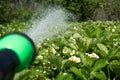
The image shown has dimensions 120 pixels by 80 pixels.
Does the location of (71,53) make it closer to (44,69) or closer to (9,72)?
(44,69)

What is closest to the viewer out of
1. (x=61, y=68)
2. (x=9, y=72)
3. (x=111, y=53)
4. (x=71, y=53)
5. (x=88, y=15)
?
(x=9, y=72)

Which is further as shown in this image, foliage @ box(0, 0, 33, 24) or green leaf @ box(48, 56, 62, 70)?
foliage @ box(0, 0, 33, 24)

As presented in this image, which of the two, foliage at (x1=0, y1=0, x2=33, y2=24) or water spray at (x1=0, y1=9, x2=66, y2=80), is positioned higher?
water spray at (x1=0, y1=9, x2=66, y2=80)

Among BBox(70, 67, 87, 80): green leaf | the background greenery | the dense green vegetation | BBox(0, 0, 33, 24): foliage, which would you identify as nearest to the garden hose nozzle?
the background greenery

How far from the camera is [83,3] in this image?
19.3 m

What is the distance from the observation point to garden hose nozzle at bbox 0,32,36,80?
434 millimetres

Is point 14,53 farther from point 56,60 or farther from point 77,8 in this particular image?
point 77,8

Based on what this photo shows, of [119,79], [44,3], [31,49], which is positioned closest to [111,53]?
[119,79]

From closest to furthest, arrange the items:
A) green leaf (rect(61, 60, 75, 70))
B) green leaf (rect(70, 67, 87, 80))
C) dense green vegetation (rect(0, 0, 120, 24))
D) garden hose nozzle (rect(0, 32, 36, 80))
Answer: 1. garden hose nozzle (rect(0, 32, 36, 80))
2. green leaf (rect(70, 67, 87, 80))
3. green leaf (rect(61, 60, 75, 70))
4. dense green vegetation (rect(0, 0, 120, 24))

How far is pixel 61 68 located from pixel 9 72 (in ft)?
3.48

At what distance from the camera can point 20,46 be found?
18.6 inches

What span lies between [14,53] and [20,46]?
0.02 meters

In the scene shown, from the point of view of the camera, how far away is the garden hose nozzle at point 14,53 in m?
0.43

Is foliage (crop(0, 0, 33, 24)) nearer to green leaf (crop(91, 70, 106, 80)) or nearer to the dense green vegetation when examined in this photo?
the dense green vegetation
